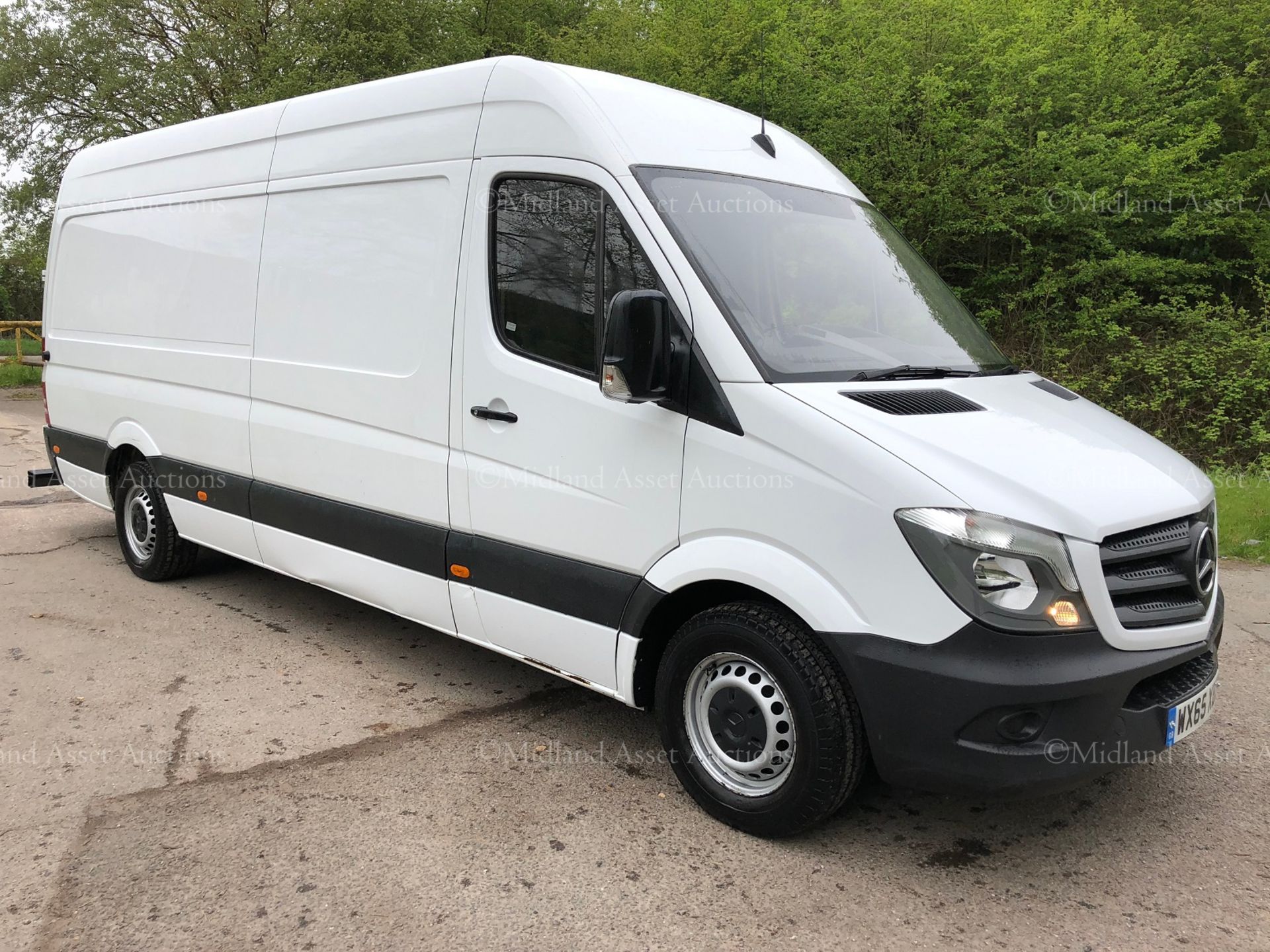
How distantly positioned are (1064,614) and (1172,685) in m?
0.60

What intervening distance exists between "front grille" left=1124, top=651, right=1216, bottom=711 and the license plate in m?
0.02

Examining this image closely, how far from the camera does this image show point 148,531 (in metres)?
6.30

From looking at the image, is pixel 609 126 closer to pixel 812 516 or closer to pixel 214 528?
pixel 812 516

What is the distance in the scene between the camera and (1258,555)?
23.4 feet

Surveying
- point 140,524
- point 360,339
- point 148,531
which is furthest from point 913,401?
point 140,524

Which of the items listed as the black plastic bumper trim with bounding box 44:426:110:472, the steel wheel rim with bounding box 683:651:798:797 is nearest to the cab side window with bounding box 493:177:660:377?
the steel wheel rim with bounding box 683:651:798:797

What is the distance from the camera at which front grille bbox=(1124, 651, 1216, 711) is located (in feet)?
9.80

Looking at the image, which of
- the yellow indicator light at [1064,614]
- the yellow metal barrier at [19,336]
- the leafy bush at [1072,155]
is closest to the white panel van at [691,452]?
the yellow indicator light at [1064,614]

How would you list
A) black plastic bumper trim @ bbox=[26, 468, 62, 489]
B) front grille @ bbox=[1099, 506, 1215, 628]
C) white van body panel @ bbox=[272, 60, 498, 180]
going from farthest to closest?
1. black plastic bumper trim @ bbox=[26, 468, 62, 489]
2. white van body panel @ bbox=[272, 60, 498, 180]
3. front grille @ bbox=[1099, 506, 1215, 628]

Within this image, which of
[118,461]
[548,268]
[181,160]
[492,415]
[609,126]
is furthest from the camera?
[118,461]

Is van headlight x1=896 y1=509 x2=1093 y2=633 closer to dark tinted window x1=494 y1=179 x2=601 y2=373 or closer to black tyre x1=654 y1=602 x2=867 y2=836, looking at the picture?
black tyre x1=654 y1=602 x2=867 y2=836

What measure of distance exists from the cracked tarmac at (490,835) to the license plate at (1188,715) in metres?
0.47

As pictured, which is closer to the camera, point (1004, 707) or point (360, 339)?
point (1004, 707)

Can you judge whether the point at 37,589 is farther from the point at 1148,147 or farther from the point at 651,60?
the point at 1148,147
